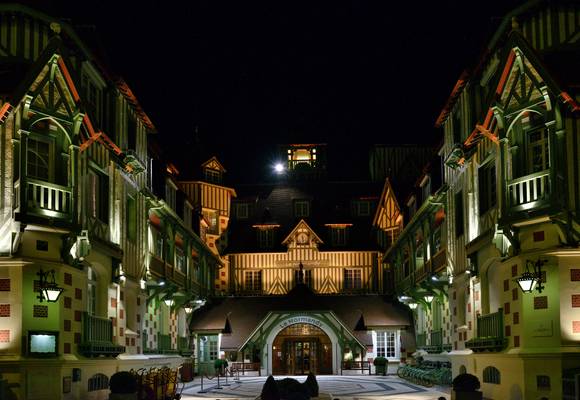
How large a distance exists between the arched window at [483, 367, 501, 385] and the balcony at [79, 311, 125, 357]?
10.1m

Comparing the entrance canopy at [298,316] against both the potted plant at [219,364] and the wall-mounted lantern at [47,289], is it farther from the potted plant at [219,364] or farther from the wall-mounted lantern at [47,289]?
the wall-mounted lantern at [47,289]

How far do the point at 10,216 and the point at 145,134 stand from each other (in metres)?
12.1

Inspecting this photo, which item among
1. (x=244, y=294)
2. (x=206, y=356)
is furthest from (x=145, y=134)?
(x=244, y=294)

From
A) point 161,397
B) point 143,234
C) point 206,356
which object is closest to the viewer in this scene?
point 161,397

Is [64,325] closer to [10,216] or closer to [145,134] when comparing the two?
[10,216]

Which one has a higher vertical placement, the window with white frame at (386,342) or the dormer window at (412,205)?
the dormer window at (412,205)

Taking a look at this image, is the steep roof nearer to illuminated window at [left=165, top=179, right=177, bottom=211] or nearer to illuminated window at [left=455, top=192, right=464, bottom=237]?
illuminated window at [left=165, top=179, right=177, bottom=211]

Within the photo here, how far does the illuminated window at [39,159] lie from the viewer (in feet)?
67.8

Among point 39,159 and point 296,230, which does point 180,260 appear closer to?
point 296,230

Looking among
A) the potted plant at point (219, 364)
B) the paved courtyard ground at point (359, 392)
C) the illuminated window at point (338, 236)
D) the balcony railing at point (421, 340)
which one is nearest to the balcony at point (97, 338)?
the paved courtyard ground at point (359, 392)

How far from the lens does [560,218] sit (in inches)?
730

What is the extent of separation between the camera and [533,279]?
18.8m

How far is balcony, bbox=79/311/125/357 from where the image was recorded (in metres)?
22.5

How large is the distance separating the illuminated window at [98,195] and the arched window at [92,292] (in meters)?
1.56
